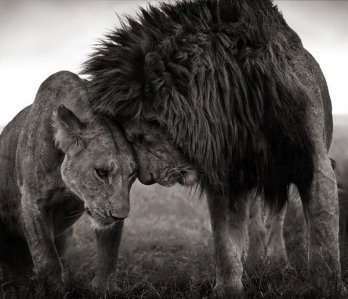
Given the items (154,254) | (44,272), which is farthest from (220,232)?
(154,254)

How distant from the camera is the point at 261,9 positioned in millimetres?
4926

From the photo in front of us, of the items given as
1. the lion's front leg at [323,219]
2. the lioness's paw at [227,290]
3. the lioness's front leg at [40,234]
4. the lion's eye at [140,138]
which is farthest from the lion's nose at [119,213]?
the lion's front leg at [323,219]

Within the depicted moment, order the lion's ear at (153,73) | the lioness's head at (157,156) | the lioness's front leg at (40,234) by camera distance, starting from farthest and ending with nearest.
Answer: the lioness's front leg at (40,234)
the lioness's head at (157,156)
the lion's ear at (153,73)

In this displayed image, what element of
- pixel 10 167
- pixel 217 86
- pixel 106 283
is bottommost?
pixel 106 283

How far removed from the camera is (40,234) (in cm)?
511

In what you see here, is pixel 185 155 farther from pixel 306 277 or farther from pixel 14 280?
pixel 14 280

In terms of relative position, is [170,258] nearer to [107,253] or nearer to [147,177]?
[107,253]

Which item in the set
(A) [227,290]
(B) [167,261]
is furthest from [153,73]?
(B) [167,261]

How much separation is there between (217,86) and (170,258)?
137 inches

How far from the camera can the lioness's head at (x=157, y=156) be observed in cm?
465

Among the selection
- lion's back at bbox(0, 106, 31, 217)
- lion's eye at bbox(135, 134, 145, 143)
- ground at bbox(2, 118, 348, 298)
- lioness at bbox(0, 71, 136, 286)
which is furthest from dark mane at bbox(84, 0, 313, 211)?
lion's back at bbox(0, 106, 31, 217)

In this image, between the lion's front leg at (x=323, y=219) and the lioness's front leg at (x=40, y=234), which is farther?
the lioness's front leg at (x=40, y=234)

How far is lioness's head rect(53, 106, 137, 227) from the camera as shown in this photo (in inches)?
183

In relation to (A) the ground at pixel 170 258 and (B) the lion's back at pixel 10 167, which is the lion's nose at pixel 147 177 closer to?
(A) the ground at pixel 170 258
